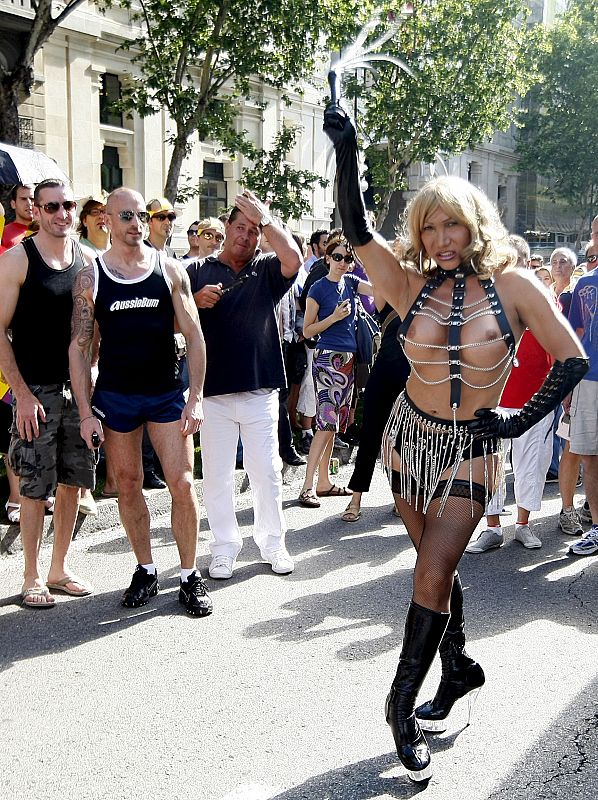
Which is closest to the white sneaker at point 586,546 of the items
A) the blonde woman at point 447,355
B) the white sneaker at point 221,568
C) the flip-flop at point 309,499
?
the flip-flop at point 309,499

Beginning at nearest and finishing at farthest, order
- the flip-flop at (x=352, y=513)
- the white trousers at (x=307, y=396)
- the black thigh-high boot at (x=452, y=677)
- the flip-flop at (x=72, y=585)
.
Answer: the black thigh-high boot at (x=452, y=677) < the flip-flop at (x=72, y=585) < the flip-flop at (x=352, y=513) < the white trousers at (x=307, y=396)

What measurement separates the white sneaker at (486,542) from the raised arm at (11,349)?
3.01 meters

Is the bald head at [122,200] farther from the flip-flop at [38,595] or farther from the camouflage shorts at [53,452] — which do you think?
the flip-flop at [38,595]

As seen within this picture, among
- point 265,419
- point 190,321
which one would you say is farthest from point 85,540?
point 190,321

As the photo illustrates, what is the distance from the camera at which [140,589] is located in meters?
5.09

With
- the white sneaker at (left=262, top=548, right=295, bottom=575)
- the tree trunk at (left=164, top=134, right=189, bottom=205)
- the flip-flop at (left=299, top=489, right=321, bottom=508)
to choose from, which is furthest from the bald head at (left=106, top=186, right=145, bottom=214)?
the tree trunk at (left=164, top=134, right=189, bottom=205)

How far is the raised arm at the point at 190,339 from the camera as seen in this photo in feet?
16.2

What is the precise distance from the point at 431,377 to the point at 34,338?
8.35ft

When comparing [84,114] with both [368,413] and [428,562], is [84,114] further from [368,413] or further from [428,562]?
[428,562]

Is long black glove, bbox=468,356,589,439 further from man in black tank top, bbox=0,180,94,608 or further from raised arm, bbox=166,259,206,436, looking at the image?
man in black tank top, bbox=0,180,94,608

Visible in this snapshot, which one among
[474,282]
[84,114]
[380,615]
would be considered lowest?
[380,615]

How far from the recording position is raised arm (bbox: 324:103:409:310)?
3285 millimetres

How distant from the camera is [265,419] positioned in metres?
5.70

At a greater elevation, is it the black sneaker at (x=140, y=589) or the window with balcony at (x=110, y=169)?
the window with balcony at (x=110, y=169)
